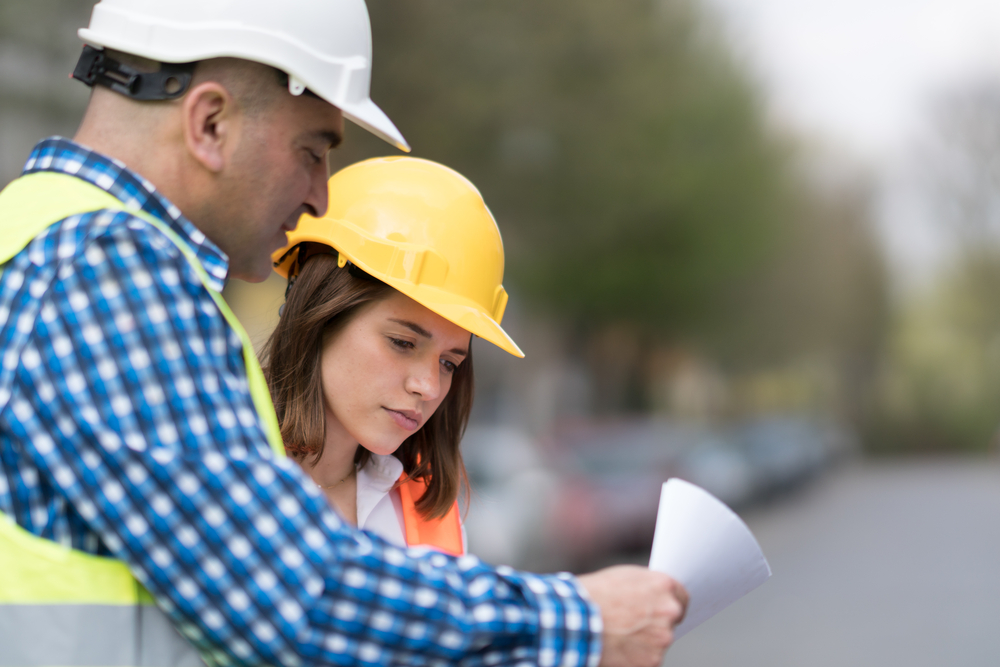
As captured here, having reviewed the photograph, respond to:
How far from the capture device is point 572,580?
4.03 feet

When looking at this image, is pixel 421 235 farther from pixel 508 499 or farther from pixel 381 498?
pixel 508 499

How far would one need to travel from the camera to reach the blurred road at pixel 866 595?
813 centimetres

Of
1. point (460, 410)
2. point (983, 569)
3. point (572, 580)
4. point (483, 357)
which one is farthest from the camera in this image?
point (483, 357)

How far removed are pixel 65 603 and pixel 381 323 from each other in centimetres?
98

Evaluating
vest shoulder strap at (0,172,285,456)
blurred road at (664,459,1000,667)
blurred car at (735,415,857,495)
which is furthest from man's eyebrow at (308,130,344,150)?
blurred car at (735,415,857,495)

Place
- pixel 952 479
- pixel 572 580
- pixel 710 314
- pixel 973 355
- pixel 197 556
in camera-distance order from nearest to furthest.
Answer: pixel 197 556
pixel 572 580
pixel 710 314
pixel 952 479
pixel 973 355

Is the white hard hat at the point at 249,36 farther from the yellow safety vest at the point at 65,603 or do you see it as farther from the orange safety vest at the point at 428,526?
the orange safety vest at the point at 428,526

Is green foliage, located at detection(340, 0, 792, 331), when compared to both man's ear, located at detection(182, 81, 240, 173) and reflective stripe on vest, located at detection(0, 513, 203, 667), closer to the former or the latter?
man's ear, located at detection(182, 81, 240, 173)

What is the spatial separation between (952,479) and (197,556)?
3643cm

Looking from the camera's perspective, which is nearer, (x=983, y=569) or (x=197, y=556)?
(x=197, y=556)

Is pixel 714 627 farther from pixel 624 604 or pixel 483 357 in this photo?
pixel 483 357

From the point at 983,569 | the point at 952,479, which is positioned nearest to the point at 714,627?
the point at 983,569

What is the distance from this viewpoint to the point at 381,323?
204 centimetres

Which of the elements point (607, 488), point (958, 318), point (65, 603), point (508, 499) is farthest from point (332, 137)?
point (958, 318)
